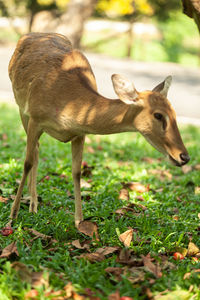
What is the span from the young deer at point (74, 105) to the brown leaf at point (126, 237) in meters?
0.57

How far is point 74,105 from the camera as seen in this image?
150 inches

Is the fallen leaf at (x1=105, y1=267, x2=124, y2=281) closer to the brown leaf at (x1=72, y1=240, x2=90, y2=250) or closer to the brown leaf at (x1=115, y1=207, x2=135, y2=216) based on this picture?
the brown leaf at (x1=72, y1=240, x2=90, y2=250)

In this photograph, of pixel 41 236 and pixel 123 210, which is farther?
pixel 123 210

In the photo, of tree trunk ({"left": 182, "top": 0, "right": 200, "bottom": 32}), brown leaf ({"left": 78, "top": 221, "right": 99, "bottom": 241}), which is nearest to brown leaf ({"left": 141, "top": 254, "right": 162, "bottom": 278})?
brown leaf ({"left": 78, "top": 221, "right": 99, "bottom": 241})

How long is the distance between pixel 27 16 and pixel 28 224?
15299mm

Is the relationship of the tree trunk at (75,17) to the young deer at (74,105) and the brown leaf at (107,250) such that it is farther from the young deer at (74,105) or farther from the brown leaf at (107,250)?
the brown leaf at (107,250)

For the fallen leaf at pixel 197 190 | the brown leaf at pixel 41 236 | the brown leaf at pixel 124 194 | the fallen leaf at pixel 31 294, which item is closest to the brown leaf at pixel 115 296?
the fallen leaf at pixel 31 294

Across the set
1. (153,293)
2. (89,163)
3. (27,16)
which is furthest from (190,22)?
(153,293)

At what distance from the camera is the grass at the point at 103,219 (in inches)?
119

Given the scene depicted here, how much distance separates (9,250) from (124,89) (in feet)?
4.72

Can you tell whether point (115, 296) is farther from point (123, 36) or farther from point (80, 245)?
point (123, 36)

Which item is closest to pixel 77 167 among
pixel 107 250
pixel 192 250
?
pixel 107 250

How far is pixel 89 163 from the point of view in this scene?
Result: 6.23m

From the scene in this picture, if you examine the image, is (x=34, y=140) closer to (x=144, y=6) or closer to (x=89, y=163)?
(x=89, y=163)
